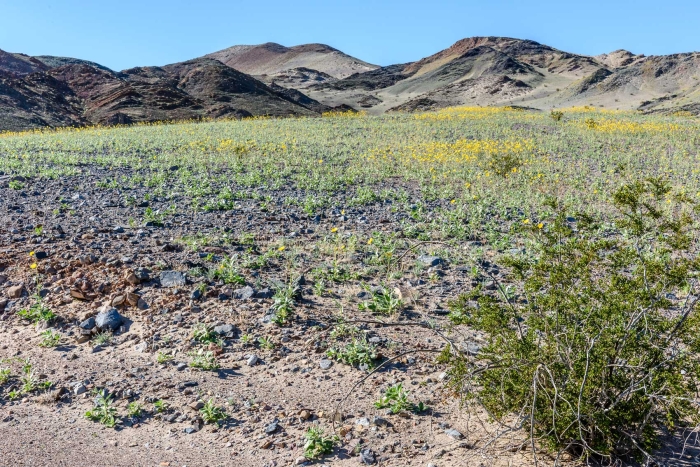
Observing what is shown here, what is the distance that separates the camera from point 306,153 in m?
15.7

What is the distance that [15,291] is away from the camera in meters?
5.65

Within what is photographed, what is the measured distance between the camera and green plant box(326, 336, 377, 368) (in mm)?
4316

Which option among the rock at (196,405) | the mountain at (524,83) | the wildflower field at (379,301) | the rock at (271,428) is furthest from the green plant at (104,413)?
the mountain at (524,83)

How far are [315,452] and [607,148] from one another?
16187mm

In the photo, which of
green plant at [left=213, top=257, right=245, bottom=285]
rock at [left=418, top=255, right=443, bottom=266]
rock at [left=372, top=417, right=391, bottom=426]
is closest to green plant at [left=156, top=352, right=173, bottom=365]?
green plant at [left=213, top=257, right=245, bottom=285]

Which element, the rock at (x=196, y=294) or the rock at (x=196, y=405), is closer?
the rock at (x=196, y=405)

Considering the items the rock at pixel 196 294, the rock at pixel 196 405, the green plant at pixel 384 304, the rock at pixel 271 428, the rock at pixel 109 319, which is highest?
the green plant at pixel 384 304

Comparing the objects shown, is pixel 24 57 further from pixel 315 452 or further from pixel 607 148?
pixel 315 452

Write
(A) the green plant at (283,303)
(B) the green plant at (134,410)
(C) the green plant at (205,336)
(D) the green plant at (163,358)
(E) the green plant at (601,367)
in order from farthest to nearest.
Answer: (A) the green plant at (283,303) → (C) the green plant at (205,336) → (D) the green plant at (163,358) → (B) the green plant at (134,410) → (E) the green plant at (601,367)

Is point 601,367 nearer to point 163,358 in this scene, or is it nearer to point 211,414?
point 211,414

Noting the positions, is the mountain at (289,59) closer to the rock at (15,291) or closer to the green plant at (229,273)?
the green plant at (229,273)

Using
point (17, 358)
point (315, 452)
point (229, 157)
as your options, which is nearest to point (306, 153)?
point (229, 157)

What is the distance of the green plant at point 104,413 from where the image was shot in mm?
3764

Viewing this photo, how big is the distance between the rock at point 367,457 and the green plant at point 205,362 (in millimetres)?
1564
